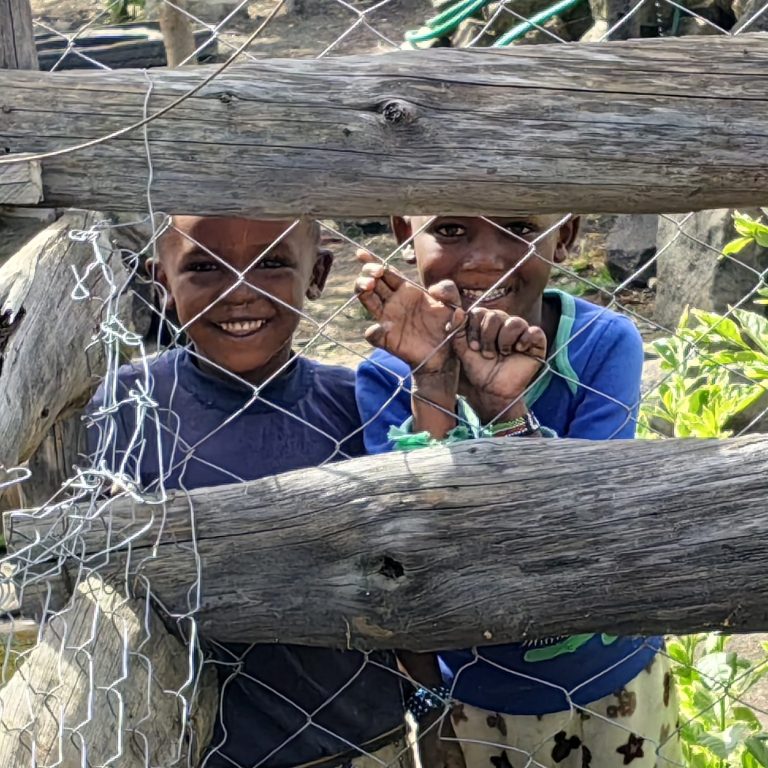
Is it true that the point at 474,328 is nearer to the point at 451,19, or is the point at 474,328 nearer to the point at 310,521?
the point at 310,521

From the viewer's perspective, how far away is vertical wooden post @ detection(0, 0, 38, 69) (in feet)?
4.82

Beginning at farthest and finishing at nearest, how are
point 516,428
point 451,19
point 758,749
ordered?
1. point 451,19
2. point 758,749
3. point 516,428

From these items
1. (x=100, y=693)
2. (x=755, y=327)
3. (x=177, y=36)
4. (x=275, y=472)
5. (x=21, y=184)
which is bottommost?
(x=177, y=36)

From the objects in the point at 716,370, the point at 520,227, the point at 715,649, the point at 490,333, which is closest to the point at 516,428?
the point at 490,333

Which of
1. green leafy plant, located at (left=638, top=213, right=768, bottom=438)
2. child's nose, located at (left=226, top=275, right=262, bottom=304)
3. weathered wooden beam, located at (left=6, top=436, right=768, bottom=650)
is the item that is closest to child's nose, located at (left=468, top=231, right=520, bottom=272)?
child's nose, located at (left=226, top=275, right=262, bottom=304)

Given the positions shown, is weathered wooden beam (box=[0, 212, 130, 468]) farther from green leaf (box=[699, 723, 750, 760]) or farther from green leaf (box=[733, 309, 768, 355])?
green leaf (box=[733, 309, 768, 355])

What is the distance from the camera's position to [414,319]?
1.62 meters

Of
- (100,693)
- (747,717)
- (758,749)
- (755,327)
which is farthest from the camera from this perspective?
(755,327)

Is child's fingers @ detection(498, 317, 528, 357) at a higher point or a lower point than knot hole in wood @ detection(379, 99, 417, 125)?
lower

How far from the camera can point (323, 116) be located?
1419 millimetres

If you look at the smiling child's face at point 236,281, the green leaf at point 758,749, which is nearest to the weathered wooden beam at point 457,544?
the smiling child's face at point 236,281

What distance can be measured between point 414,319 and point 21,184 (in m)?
0.53

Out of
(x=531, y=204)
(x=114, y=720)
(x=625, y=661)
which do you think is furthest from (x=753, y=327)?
(x=114, y=720)

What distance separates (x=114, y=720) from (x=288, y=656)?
0.51 metres
